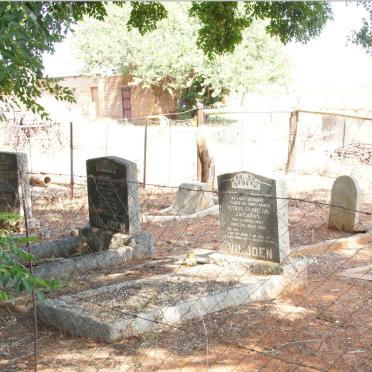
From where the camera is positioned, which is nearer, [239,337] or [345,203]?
[239,337]

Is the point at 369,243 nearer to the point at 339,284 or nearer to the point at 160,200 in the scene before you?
the point at 339,284

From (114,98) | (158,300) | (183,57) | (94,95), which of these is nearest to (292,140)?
(158,300)

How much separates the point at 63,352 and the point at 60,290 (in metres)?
1.57

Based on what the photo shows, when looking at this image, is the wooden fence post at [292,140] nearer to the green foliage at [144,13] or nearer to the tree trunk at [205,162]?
the tree trunk at [205,162]

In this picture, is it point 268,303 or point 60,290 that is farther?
point 60,290

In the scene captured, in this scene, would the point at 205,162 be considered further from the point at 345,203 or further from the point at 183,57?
the point at 183,57

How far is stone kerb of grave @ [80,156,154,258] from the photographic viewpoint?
25.0 ft

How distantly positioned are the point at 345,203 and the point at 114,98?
104ft

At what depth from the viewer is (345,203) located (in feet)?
30.7

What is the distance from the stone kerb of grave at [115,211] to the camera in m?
7.61

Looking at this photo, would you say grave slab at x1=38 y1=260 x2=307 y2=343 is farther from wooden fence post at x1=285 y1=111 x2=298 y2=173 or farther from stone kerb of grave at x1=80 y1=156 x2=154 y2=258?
wooden fence post at x1=285 y1=111 x2=298 y2=173

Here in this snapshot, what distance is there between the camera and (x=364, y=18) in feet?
44.5

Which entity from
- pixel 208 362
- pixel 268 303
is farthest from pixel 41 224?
pixel 208 362

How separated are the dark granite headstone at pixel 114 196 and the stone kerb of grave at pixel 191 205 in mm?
2632
